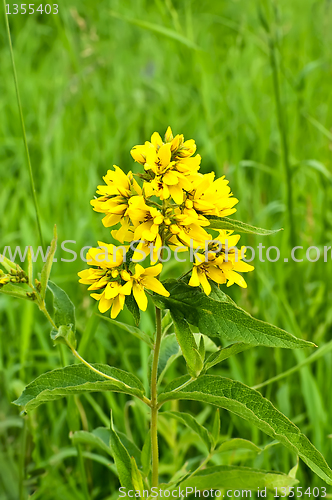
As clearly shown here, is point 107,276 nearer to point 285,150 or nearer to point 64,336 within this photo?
point 64,336

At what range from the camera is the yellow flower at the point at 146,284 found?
0.69m

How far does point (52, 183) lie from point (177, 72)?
1.57m

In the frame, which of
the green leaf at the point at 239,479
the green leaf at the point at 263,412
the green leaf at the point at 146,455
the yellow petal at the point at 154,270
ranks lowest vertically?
the green leaf at the point at 239,479

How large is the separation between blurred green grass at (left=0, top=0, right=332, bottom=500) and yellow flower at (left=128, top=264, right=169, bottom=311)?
15.3 inches

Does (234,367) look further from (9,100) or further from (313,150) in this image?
(9,100)

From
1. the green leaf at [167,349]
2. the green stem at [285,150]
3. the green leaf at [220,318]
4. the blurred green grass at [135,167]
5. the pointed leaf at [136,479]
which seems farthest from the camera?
the green stem at [285,150]

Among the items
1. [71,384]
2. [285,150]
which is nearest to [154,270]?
[71,384]

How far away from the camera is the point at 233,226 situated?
2.28ft

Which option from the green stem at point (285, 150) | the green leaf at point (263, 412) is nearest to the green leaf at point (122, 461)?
the green leaf at point (263, 412)

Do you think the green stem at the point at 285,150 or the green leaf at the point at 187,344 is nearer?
the green leaf at the point at 187,344

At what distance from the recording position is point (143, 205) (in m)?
0.69

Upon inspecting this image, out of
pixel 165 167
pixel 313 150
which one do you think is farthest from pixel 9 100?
pixel 165 167

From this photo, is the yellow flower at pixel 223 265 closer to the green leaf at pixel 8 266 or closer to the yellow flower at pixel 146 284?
the yellow flower at pixel 146 284

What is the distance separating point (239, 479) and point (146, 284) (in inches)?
14.9
